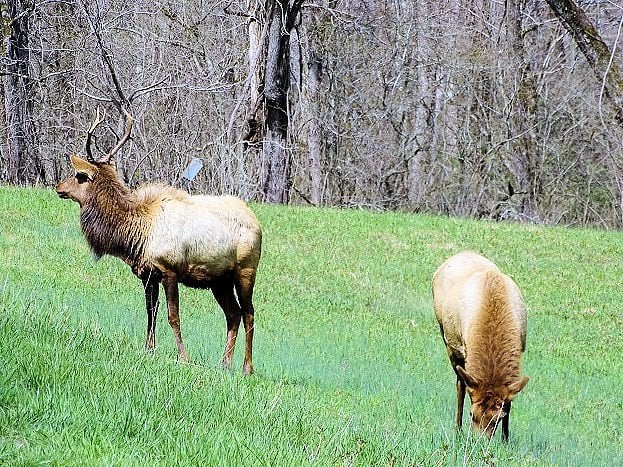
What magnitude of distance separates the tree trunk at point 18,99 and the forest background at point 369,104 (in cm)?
6

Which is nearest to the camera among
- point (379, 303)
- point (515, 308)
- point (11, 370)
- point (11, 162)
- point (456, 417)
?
point (11, 370)

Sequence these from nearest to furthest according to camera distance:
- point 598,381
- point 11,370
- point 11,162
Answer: point 11,370, point 598,381, point 11,162

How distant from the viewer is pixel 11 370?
5.32m

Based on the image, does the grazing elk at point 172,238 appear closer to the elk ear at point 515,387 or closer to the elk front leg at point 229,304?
the elk front leg at point 229,304

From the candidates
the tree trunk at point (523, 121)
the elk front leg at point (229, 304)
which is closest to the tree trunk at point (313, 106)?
the tree trunk at point (523, 121)

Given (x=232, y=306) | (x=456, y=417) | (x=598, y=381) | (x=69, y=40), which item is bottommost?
(x=598, y=381)

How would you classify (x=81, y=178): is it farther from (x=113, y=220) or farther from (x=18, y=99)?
(x=18, y=99)

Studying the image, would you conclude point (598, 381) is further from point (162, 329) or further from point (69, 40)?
point (69, 40)

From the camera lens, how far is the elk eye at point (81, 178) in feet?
32.0

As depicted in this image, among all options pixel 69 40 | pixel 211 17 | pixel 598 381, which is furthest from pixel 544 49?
pixel 598 381

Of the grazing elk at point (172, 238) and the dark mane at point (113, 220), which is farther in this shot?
the dark mane at point (113, 220)

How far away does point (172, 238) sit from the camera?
930 cm

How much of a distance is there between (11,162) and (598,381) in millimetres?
19189

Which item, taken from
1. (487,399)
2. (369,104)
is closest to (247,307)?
(487,399)
